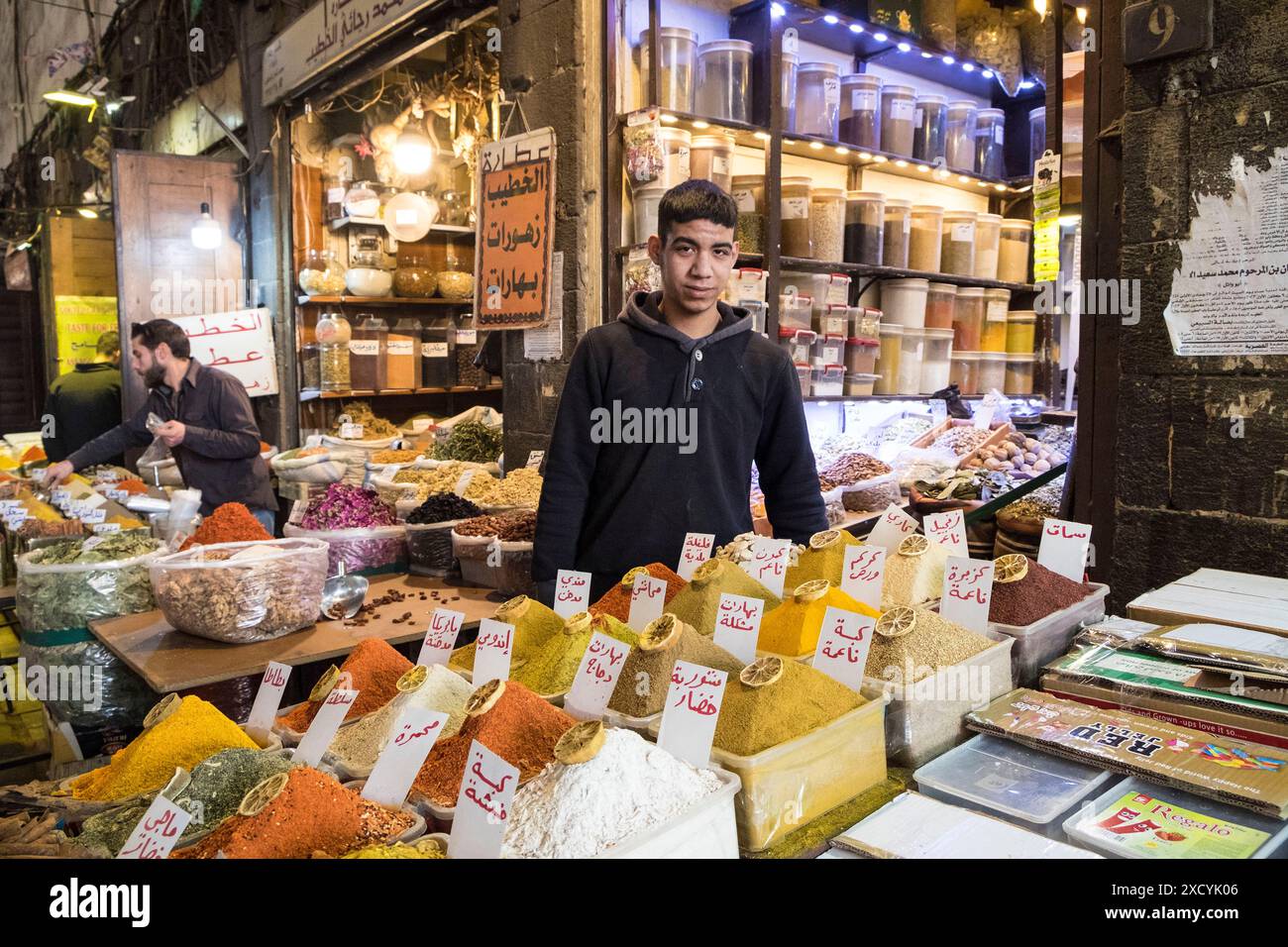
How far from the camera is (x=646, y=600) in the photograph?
163 centimetres

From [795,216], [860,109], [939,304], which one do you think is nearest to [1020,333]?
[939,304]

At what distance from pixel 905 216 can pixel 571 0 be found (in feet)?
6.15

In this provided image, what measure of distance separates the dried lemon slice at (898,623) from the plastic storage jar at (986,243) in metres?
3.89

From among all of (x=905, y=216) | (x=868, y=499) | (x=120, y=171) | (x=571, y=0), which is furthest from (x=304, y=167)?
(x=868, y=499)

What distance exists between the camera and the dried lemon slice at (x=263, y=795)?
1040mm

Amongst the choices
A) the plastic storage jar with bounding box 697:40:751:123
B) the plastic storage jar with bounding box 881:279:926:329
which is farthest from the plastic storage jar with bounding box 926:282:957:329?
the plastic storage jar with bounding box 697:40:751:123

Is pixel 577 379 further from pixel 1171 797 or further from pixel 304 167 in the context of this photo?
pixel 304 167

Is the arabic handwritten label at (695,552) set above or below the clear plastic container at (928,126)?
below

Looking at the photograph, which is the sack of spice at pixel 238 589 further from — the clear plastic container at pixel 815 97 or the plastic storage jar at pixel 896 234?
the plastic storage jar at pixel 896 234

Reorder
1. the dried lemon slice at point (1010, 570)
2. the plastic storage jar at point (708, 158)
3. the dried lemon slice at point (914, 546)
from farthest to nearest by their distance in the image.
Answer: the plastic storage jar at point (708, 158) < the dried lemon slice at point (914, 546) < the dried lemon slice at point (1010, 570)

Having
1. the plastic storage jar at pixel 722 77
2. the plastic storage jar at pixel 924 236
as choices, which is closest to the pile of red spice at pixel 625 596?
the plastic storage jar at pixel 722 77

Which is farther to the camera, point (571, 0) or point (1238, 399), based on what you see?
point (571, 0)

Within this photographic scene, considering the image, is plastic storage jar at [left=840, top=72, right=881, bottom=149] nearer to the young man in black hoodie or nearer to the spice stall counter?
the young man in black hoodie

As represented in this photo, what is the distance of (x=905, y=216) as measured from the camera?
4.49 metres
